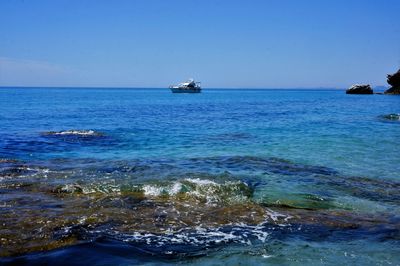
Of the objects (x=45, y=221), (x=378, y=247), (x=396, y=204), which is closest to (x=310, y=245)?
(x=378, y=247)

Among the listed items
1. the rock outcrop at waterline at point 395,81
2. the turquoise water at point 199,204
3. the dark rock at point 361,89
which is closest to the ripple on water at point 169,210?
the turquoise water at point 199,204

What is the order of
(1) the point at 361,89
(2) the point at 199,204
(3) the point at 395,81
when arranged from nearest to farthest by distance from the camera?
(2) the point at 199,204, (3) the point at 395,81, (1) the point at 361,89

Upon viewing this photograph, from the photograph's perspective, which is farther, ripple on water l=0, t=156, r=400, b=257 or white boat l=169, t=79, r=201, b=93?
white boat l=169, t=79, r=201, b=93

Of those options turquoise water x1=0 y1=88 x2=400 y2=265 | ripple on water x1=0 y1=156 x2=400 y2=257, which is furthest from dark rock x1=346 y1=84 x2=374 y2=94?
ripple on water x1=0 y1=156 x2=400 y2=257

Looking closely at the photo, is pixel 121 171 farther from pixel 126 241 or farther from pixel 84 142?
pixel 84 142

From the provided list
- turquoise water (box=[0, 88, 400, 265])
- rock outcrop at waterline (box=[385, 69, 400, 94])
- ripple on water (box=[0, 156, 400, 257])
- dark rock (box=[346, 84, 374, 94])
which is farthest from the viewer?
dark rock (box=[346, 84, 374, 94])

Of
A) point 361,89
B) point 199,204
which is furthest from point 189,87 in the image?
point 199,204

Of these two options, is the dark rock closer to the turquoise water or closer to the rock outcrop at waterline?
the rock outcrop at waterline

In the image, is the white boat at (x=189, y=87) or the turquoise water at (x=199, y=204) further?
the white boat at (x=189, y=87)

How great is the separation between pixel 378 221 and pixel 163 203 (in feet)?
18.7

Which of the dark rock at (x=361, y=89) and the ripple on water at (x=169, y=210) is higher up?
the dark rock at (x=361, y=89)

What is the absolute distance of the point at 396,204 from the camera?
1144 cm

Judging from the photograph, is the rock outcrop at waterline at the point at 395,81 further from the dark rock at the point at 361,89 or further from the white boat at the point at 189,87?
the white boat at the point at 189,87

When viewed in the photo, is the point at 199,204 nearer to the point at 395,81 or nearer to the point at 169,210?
the point at 169,210
